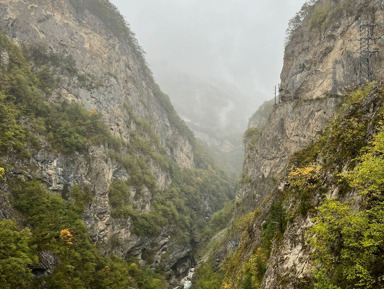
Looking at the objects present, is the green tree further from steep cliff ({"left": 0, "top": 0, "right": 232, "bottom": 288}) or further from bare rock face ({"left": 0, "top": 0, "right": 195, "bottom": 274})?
bare rock face ({"left": 0, "top": 0, "right": 195, "bottom": 274})

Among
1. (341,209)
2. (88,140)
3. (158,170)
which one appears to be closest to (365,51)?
(341,209)

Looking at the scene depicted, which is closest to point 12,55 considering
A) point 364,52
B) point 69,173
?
point 69,173

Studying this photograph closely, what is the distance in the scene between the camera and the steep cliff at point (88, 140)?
1687 inches

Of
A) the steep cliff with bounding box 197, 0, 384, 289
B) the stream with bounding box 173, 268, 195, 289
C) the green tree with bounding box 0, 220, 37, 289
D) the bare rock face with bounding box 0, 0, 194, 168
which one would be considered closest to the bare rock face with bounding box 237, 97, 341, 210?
the steep cliff with bounding box 197, 0, 384, 289

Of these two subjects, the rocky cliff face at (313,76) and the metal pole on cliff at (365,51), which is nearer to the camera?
the metal pole on cliff at (365,51)

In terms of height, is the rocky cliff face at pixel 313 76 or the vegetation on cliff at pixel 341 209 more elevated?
the rocky cliff face at pixel 313 76

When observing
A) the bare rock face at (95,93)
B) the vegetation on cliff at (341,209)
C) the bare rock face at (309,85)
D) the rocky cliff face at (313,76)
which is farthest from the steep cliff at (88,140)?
the vegetation on cliff at (341,209)

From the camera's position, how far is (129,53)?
94.4 m

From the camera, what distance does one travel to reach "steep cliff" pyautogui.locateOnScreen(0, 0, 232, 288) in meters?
42.8

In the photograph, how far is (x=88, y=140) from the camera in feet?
184

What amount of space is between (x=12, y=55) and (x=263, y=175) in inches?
2239

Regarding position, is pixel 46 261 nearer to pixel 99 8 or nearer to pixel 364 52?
pixel 364 52

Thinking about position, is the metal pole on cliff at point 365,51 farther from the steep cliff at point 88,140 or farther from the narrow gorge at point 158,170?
the steep cliff at point 88,140

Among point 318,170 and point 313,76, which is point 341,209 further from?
point 313,76
